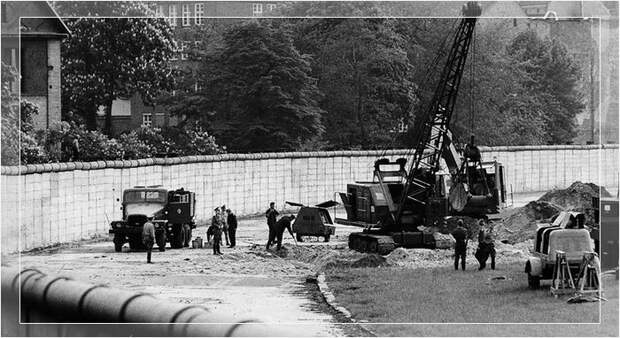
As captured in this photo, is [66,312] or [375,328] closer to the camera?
[66,312]

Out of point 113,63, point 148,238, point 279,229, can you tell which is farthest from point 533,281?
point 279,229

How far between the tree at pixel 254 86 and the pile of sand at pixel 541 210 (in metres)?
10.4

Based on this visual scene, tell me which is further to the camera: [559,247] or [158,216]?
[158,216]

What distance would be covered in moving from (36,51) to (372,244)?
1822 cm

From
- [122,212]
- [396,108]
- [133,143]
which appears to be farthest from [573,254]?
[122,212]

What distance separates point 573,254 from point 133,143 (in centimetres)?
793

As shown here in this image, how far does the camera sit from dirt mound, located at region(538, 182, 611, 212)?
35031 millimetres

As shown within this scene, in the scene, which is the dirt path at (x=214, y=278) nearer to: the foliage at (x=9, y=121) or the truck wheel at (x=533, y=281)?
the foliage at (x=9, y=121)

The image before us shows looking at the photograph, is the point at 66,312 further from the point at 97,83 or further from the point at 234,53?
the point at 234,53

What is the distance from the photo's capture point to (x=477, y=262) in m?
31.1

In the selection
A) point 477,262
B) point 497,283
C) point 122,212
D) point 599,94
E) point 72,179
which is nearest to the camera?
point 599,94

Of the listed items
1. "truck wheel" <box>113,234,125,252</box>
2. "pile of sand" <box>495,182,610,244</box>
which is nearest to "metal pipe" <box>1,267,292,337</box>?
"truck wheel" <box>113,234,125,252</box>

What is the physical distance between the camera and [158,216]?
36.5 m

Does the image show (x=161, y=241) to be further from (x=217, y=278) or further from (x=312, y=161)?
(x=217, y=278)
